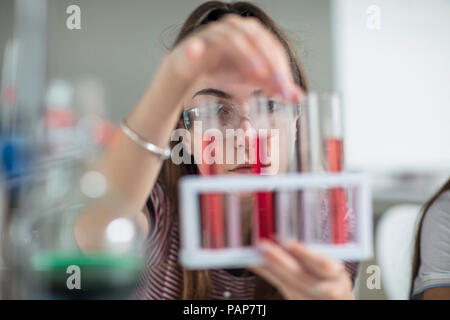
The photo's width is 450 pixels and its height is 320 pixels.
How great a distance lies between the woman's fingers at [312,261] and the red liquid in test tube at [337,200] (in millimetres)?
20

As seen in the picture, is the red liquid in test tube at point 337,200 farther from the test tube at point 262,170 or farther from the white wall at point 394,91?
the white wall at point 394,91

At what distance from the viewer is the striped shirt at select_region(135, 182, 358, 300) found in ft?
1.88

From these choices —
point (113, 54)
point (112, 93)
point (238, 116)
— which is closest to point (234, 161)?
point (238, 116)

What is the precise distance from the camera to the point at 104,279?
0.45m

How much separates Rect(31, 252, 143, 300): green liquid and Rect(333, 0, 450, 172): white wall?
42.7 inches

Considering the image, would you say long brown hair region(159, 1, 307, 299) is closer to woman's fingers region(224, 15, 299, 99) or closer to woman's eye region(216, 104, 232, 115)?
woman's eye region(216, 104, 232, 115)

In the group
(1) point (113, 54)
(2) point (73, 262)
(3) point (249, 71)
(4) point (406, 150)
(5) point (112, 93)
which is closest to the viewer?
(3) point (249, 71)

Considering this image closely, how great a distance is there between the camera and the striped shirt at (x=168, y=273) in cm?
57

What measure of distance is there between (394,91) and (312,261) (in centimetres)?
136

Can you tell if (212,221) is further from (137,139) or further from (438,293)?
(438,293)

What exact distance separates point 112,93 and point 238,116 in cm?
82

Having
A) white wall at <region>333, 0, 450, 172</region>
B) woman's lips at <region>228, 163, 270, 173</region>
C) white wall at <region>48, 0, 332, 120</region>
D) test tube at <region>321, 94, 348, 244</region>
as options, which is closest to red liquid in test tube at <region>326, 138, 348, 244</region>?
test tube at <region>321, 94, 348, 244</region>

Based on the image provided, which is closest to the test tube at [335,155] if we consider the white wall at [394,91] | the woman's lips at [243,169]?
the woman's lips at [243,169]
